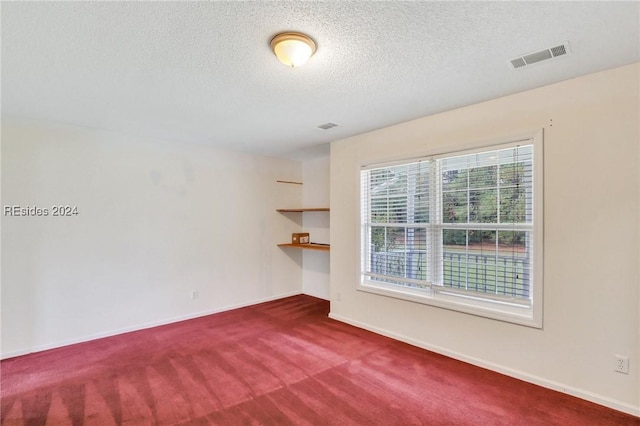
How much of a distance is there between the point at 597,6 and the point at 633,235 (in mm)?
1612

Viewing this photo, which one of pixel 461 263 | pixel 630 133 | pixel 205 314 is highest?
pixel 630 133

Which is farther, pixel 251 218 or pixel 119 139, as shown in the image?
pixel 251 218

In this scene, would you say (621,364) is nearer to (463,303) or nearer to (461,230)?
(463,303)

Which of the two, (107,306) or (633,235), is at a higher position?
(633,235)

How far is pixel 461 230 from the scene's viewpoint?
3098 millimetres

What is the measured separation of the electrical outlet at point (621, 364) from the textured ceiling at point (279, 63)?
2.17m

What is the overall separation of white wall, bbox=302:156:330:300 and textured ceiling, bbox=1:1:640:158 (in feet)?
7.49

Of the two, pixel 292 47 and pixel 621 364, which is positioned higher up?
pixel 292 47

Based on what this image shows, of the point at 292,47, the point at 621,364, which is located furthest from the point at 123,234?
the point at 621,364

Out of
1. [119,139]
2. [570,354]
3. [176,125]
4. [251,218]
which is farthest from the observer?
[251,218]

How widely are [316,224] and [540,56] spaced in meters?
4.13

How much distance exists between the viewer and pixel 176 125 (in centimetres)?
357

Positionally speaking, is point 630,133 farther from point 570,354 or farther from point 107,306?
point 107,306

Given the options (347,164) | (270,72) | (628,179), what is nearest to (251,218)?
(347,164)
